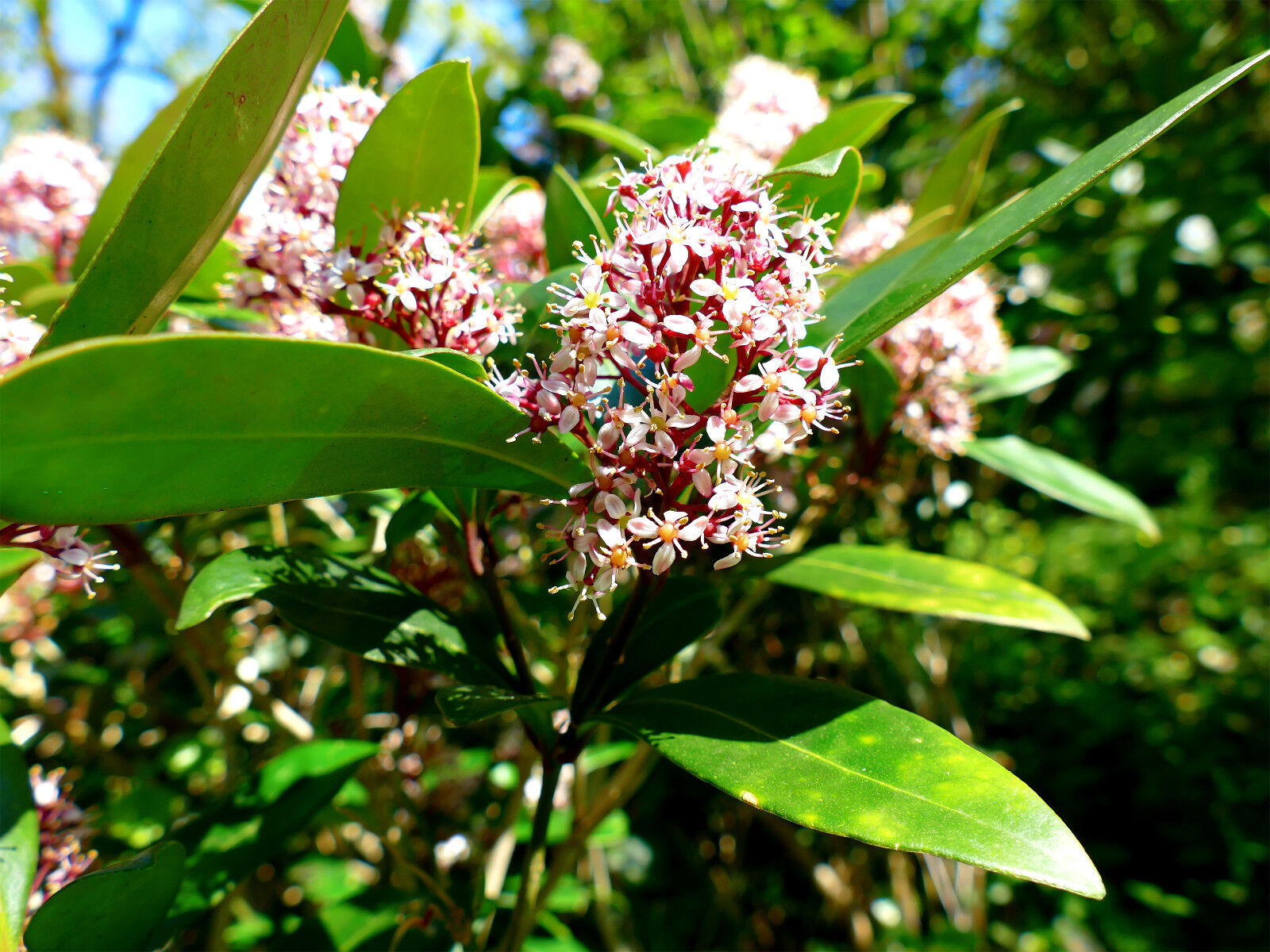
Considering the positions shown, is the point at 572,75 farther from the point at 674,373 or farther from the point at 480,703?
the point at 480,703

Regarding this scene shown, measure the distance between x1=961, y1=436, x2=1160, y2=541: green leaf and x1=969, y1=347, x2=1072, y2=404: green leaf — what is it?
0.09 m

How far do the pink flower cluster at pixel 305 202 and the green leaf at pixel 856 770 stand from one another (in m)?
0.58

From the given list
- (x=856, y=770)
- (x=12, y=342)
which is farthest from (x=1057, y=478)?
(x=12, y=342)

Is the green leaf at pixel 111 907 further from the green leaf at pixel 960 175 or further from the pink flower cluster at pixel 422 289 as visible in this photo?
the green leaf at pixel 960 175

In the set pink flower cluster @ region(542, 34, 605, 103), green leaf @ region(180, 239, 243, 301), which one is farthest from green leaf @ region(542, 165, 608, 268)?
pink flower cluster @ region(542, 34, 605, 103)

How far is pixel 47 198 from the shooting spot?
143 centimetres

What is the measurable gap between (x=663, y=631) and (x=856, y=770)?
28 centimetres

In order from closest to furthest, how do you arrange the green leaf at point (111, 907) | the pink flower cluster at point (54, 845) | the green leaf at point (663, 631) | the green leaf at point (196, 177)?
the green leaf at point (196, 177)
the green leaf at point (111, 907)
the green leaf at point (663, 631)
the pink flower cluster at point (54, 845)

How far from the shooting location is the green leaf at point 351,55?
5.03 ft

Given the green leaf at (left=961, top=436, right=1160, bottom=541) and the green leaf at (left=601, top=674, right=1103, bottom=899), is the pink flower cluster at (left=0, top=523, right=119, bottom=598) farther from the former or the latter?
the green leaf at (left=961, top=436, right=1160, bottom=541)

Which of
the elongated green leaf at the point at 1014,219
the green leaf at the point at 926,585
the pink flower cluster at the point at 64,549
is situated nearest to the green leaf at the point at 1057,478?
the green leaf at the point at 926,585

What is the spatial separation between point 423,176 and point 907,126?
69.6 inches

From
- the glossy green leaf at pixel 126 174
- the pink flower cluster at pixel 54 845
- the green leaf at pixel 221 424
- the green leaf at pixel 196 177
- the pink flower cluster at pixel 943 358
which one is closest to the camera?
the green leaf at pixel 221 424

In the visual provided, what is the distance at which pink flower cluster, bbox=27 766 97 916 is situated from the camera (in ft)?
3.11
